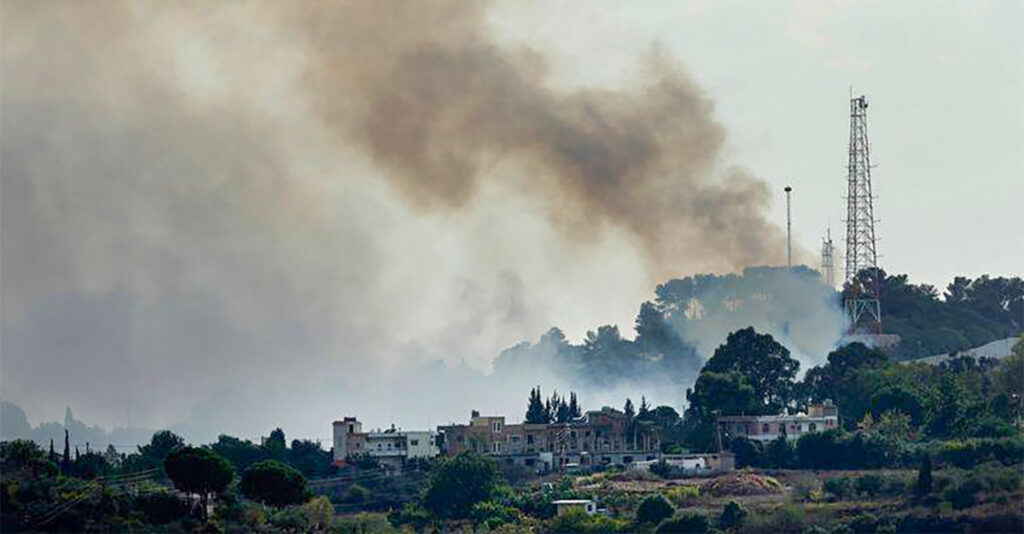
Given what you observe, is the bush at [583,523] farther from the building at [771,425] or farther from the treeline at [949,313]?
the treeline at [949,313]

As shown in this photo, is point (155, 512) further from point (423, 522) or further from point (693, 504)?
point (693, 504)

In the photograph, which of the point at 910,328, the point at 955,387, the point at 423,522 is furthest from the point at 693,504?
A: the point at 910,328


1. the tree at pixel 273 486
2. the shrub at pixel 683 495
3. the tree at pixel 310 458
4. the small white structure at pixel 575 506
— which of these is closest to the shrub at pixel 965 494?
the shrub at pixel 683 495

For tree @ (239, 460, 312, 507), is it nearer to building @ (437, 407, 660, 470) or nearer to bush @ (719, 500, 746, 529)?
bush @ (719, 500, 746, 529)

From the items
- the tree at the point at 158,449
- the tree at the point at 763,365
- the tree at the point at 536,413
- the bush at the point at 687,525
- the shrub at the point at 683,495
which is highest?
the tree at the point at 763,365

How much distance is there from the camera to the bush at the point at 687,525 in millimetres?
90375

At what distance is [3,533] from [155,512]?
8218 mm

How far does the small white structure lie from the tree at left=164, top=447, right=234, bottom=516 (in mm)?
15219

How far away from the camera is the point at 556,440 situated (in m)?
121

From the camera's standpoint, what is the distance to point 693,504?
97312 mm

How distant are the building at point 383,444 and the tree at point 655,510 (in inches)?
1046

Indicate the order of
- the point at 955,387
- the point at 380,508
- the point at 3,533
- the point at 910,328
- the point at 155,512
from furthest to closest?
the point at 910,328
the point at 955,387
the point at 380,508
the point at 155,512
the point at 3,533

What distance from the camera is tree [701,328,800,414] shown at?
123 m

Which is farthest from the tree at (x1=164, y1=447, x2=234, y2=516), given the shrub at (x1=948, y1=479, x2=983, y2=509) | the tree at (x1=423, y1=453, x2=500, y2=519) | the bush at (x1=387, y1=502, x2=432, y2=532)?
the shrub at (x1=948, y1=479, x2=983, y2=509)
